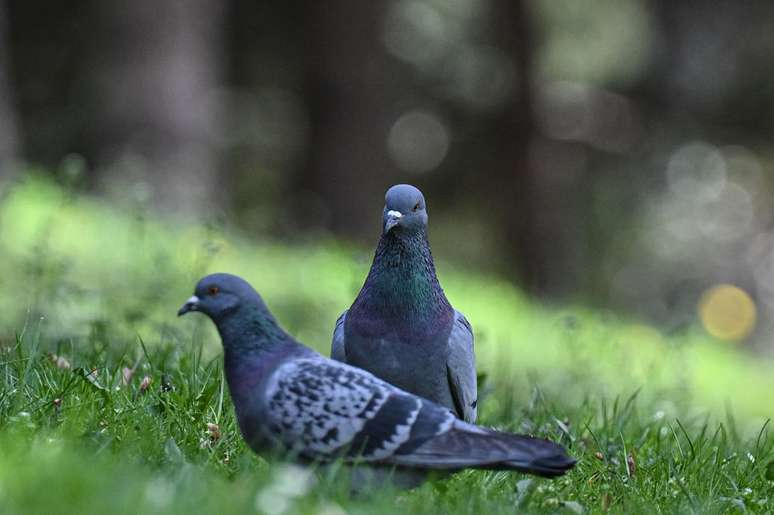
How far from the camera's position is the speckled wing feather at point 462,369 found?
474 centimetres

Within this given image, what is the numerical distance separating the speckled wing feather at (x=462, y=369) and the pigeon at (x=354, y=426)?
72 centimetres

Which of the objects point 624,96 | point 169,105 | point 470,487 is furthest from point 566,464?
point 624,96

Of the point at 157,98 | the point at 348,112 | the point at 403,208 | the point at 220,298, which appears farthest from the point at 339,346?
the point at 348,112

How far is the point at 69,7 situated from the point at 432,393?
12.1 m

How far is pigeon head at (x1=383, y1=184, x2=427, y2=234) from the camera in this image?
4.64 m

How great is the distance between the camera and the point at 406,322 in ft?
15.3

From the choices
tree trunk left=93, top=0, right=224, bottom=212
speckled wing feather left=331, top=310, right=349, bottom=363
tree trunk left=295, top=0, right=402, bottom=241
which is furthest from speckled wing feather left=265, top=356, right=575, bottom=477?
tree trunk left=295, top=0, right=402, bottom=241

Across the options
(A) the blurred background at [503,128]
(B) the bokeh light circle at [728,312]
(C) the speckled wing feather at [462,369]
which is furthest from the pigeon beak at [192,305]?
(B) the bokeh light circle at [728,312]

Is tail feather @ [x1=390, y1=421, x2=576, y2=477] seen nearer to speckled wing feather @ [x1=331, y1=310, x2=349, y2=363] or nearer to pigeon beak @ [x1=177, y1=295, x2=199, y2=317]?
pigeon beak @ [x1=177, y1=295, x2=199, y2=317]

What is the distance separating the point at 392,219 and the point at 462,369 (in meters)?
0.66

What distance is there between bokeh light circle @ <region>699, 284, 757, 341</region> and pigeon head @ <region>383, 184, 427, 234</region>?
12.0 meters

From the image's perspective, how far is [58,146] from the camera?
1509 centimetres

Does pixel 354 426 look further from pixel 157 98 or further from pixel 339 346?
pixel 157 98

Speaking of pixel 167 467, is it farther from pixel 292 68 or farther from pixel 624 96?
pixel 624 96
